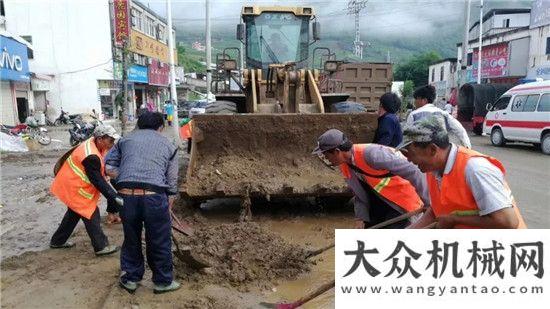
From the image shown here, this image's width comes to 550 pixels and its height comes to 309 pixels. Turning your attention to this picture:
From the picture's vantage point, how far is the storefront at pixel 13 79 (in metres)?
17.2

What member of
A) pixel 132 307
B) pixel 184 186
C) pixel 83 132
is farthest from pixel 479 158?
pixel 83 132

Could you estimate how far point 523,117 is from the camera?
12.4 metres

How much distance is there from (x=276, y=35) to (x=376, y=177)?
597 cm

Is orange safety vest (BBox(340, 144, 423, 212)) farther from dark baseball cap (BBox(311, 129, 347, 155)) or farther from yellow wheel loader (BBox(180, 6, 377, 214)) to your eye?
yellow wheel loader (BBox(180, 6, 377, 214))

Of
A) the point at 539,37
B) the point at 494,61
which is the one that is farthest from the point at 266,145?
the point at 494,61

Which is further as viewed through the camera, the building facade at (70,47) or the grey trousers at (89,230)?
the building facade at (70,47)

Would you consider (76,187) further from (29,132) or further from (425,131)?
(29,132)

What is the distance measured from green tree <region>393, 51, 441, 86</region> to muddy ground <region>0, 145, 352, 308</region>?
5342 centimetres

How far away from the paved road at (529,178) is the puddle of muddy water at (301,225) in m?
2.37

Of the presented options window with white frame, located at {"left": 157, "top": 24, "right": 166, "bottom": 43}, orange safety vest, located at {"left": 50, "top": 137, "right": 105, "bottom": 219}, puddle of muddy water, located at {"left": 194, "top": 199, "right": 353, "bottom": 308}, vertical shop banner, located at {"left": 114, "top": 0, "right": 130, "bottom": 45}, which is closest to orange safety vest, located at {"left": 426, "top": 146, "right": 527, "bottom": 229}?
puddle of muddy water, located at {"left": 194, "top": 199, "right": 353, "bottom": 308}

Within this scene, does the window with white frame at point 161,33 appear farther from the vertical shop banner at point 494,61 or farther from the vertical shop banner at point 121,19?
the vertical shop banner at point 494,61

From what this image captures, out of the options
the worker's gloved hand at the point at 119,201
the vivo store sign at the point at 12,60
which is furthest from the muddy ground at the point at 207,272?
the vivo store sign at the point at 12,60

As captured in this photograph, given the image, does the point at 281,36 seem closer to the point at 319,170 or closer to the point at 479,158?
the point at 319,170

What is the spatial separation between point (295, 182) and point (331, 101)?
259 cm
